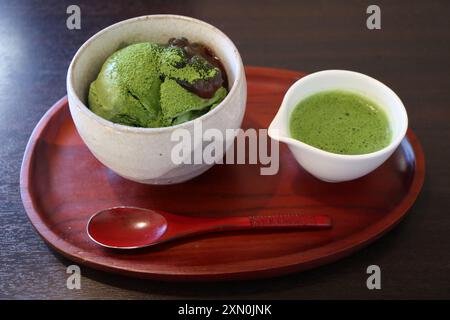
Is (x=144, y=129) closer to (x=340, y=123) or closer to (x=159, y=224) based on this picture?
(x=159, y=224)

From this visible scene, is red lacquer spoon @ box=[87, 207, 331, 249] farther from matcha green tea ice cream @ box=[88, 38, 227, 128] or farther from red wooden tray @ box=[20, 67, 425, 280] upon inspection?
matcha green tea ice cream @ box=[88, 38, 227, 128]

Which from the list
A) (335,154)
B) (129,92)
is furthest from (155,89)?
(335,154)

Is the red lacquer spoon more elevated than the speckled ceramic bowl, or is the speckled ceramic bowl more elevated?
the speckled ceramic bowl

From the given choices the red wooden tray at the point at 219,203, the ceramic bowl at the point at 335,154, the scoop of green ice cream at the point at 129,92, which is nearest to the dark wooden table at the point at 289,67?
the red wooden tray at the point at 219,203

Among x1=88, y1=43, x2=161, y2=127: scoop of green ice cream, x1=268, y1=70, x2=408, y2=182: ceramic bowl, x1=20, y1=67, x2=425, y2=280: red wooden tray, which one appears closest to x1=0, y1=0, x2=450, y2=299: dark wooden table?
x1=20, y1=67, x2=425, y2=280: red wooden tray

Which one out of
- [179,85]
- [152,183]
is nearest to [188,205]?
[152,183]

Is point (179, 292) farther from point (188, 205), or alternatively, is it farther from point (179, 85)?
point (179, 85)

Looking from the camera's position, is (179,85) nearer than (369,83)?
Yes
